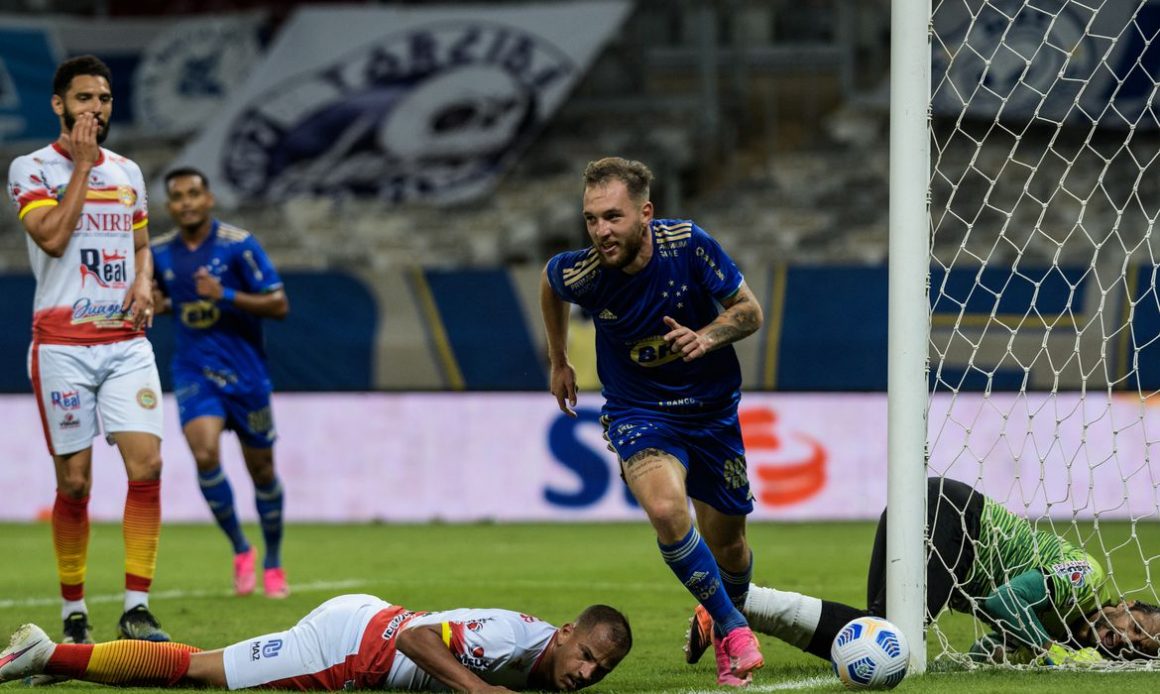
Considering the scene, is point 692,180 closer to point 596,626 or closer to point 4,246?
point 4,246

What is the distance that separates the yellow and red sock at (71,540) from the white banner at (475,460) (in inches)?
290

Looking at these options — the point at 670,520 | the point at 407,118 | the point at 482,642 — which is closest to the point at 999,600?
the point at 670,520

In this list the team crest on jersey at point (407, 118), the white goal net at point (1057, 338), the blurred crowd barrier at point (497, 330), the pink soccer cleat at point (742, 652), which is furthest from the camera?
the team crest on jersey at point (407, 118)

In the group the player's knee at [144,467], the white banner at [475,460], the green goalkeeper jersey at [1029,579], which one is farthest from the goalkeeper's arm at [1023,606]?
the white banner at [475,460]

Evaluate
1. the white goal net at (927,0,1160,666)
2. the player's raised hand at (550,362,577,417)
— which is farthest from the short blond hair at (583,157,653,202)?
the white goal net at (927,0,1160,666)

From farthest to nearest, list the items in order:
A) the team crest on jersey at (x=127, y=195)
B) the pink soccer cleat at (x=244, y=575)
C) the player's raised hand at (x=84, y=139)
Answer: 1. the pink soccer cleat at (x=244, y=575)
2. the team crest on jersey at (x=127, y=195)
3. the player's raised hand at (x=84, y=139)

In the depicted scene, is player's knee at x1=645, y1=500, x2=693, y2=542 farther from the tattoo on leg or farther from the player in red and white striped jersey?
the player in red and white striped jersey

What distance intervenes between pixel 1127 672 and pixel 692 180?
49.0 ft

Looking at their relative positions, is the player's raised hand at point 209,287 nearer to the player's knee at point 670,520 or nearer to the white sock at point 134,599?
the white sock at point 134,599

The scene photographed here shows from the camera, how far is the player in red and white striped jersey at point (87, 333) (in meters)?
6.53

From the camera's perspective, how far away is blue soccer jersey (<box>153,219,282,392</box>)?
9.11m

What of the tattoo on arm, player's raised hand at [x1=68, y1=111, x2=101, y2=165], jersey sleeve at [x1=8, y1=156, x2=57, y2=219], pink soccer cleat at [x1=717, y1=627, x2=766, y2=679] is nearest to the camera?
pink soccer cleat at [x1=717, y1=627, x2=766, y2=679]

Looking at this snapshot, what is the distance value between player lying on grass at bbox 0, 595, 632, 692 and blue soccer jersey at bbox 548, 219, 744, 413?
100 centimetres

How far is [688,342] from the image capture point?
18.2ft
